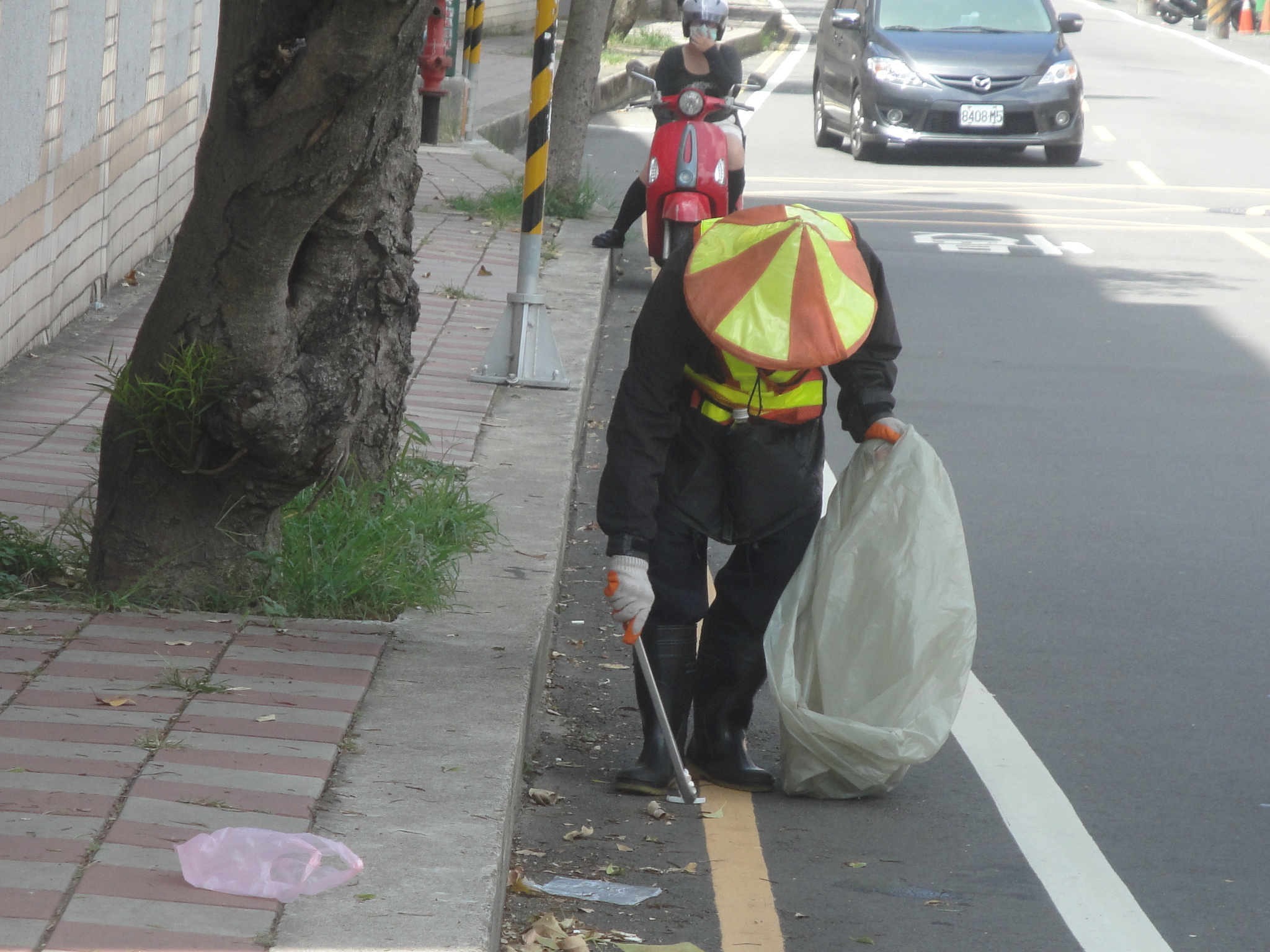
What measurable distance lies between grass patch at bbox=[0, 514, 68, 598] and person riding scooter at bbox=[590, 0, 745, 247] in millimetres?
5639

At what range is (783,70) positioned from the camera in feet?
92.5

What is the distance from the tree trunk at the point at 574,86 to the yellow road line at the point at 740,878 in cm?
804

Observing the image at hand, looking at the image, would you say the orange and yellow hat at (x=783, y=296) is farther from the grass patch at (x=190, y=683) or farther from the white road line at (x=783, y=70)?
the white road line at (x=783, y=70)

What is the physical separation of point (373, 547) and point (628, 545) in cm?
107

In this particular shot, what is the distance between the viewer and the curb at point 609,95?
1731 cm

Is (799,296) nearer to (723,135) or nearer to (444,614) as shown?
(444,614)

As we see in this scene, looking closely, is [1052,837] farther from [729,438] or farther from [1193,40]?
[1193,40]

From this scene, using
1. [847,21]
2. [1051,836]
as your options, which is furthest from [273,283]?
[847,21]

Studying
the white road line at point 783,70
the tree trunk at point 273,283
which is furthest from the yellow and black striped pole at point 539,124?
the white road line at point 783,70

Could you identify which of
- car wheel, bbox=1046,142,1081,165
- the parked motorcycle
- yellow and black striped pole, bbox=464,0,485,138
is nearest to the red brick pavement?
yellow and black striped pole, bbox=464,0,485,138

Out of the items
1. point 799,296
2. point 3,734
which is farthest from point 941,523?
point 3,734

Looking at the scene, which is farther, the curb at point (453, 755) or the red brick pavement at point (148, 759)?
the curb at point (453, 755)

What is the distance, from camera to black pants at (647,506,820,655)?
4125 mm

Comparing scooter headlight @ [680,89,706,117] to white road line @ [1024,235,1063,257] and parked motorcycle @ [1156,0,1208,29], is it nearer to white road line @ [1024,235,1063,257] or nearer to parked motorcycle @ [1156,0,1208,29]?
white road line @ [1024,235,1063,257]
